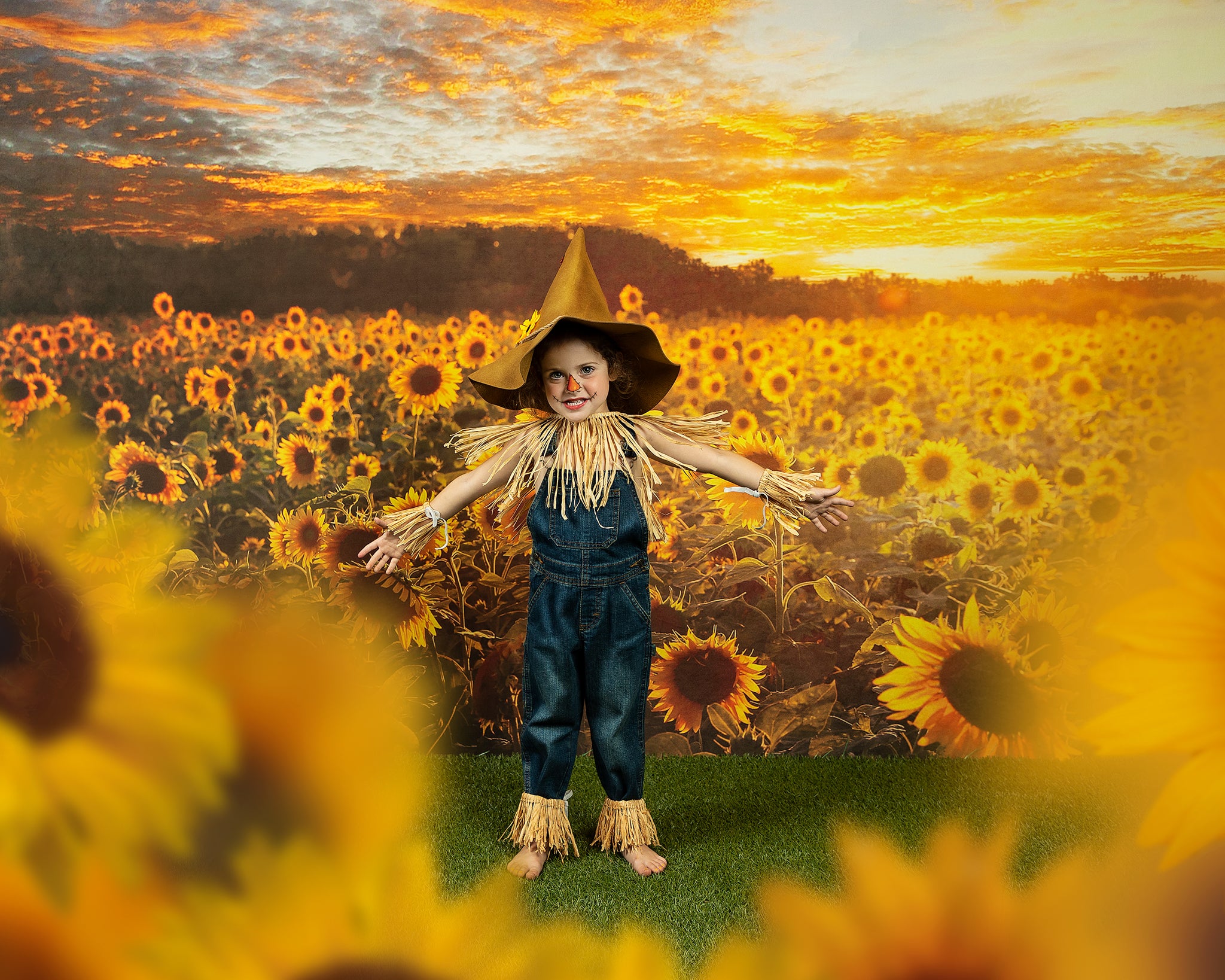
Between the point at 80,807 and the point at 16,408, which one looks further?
the point at 16,408

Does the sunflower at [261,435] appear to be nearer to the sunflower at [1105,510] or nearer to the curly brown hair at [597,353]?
the curly brown hair at [597,353]

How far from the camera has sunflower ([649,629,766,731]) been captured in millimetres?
1144

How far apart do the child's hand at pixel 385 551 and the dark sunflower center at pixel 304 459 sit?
357mm

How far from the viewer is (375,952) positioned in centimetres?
20

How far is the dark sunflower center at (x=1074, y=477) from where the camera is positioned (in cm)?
112

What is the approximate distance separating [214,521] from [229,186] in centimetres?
42

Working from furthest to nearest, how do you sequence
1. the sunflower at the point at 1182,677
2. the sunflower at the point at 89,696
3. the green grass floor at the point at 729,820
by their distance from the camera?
the green grass floor at the point at 729,820 → the sunflower at the point at 89,696 → the sunflower at the point at 1182,677

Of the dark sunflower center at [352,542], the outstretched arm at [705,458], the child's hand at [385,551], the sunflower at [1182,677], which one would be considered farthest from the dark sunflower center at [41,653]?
the dark sunflower center at [352,542]

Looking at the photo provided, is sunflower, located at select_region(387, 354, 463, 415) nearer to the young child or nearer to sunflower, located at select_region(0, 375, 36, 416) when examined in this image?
the young child

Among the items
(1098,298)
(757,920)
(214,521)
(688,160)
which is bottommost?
(757,920)

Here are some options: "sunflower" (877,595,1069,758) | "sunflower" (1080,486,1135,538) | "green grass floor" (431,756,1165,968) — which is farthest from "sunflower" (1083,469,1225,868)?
"sunflower" (1080,486,1135,538)

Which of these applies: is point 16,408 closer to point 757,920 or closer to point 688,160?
point 688,160

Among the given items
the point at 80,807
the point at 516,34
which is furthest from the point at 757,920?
the point at 516,34

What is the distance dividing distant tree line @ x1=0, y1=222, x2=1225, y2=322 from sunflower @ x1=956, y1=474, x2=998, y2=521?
0.21 meters
